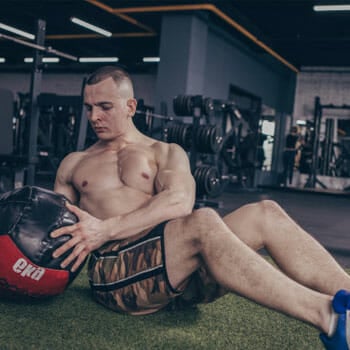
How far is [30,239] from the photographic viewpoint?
133 centimetres

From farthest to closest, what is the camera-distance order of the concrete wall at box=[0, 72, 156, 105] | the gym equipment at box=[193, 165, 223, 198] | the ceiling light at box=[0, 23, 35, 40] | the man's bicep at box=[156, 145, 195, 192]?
the concrete wall at box=[0, 72, 156, 105] → the ceiling light at box=[0, 23, 35, 40] → the gym equipment at box=[193, 165, 223, 198] → the man's bicep at box=[156, 145, 195, 192]

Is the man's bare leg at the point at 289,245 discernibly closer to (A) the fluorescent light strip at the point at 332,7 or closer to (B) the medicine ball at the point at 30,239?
(B) the medicine ball at the point at 30,239

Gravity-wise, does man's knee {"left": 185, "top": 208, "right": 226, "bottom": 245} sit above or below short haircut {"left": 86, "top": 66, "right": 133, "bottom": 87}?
below

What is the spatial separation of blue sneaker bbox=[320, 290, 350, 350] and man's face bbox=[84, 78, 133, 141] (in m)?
0.84

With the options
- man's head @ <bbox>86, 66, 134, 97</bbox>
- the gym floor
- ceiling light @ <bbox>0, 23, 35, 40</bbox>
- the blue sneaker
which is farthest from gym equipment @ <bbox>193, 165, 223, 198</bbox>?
ceiling light @ <bbox>0, 23, 35, 40</bbox>

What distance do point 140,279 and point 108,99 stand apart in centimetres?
56

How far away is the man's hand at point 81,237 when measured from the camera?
4.42ft

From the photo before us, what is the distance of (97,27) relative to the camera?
8.18m

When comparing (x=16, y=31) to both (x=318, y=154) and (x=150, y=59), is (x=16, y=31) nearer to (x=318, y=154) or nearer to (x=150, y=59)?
(x=150, y=59)

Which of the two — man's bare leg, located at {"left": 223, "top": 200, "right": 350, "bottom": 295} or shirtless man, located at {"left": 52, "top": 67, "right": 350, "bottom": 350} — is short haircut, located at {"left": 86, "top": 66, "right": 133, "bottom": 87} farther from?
man's bare leg, located at {"left": 223, "top": 200, "right": 350, "bottom": 295}

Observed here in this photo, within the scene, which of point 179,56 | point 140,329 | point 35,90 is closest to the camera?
point 140,329

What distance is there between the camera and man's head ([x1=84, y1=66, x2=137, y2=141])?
1534 mm

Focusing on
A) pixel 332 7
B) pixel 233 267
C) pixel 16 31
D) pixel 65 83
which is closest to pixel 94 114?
pixel 233 267

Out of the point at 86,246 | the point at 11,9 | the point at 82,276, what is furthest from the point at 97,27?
the point at 86,246
